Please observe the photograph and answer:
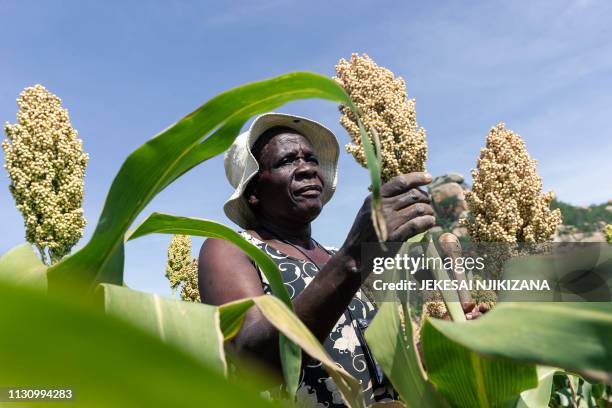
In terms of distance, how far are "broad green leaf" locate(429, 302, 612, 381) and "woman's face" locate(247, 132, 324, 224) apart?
113cm

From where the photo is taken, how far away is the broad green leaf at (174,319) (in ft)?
0.88

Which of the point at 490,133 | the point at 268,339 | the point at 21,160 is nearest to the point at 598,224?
the point at 490,133

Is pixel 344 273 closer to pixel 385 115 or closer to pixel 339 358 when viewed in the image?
pixel 339 358

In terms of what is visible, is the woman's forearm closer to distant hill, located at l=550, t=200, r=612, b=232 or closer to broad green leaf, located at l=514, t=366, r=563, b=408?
broad green leaf, located at l=514, t=366, r=563, b=408

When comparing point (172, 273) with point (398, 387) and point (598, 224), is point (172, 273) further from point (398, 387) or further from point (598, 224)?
point (598, 224)

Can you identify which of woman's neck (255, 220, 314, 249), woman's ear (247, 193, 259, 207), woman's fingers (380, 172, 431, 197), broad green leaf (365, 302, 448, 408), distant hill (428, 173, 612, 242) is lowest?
broad green leaf (365, 302, 448, 408)

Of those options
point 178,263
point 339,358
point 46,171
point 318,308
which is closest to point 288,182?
point 339,358

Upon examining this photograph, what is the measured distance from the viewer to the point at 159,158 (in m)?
0.35

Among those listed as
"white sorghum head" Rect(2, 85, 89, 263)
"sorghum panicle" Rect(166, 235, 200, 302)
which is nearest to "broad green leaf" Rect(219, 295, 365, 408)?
"white sorghum head" Rect(2, 85, 89, 263)

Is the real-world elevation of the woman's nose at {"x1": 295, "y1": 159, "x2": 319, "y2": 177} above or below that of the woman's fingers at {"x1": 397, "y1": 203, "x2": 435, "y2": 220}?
above

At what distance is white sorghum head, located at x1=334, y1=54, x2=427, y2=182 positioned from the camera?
920 cm

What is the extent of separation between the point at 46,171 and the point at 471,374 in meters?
10.8

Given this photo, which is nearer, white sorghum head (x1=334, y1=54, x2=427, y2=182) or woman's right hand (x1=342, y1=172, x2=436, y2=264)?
woman's right hand (x1=342, y1=172, x2=436, y2=264)

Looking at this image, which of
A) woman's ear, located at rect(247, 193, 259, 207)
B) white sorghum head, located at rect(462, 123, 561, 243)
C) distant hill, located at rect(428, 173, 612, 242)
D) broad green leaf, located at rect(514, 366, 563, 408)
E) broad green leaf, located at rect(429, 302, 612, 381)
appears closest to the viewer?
broad green leaf, located at rect(429, 302, 612, 381)
